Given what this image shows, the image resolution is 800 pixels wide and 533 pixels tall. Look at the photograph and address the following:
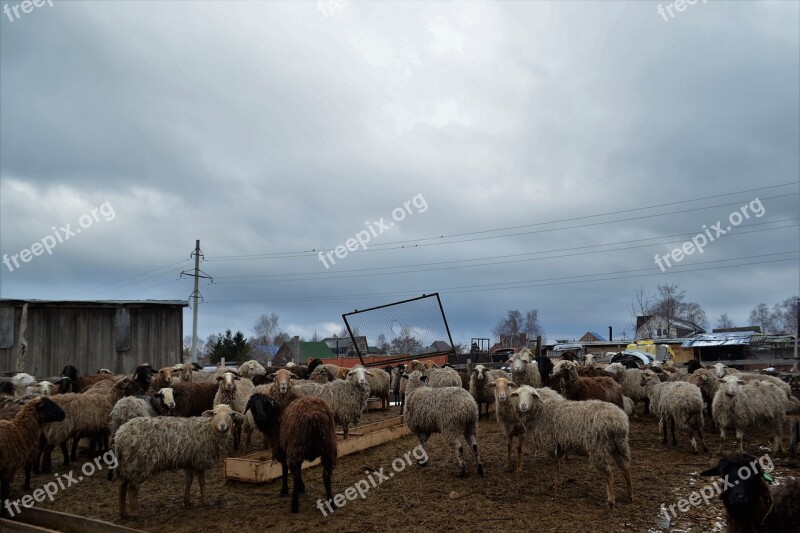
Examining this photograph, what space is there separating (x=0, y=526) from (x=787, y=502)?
9301 millimetres

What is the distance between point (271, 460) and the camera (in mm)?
9195

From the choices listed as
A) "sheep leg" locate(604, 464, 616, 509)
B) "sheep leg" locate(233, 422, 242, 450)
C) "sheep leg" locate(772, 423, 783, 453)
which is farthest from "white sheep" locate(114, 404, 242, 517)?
"sheep leg" locate(772, 423, 783, 453)

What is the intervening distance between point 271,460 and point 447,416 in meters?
3.25

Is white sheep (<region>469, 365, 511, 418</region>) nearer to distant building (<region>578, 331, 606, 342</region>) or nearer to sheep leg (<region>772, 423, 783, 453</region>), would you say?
sheep leg (<region>772, 423, 783, 453</region>)

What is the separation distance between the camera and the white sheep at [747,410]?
10359 mm

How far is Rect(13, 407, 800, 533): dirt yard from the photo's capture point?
272 inches

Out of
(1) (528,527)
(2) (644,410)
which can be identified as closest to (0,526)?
(1) (528,527)

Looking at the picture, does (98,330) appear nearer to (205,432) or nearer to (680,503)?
(205,432)

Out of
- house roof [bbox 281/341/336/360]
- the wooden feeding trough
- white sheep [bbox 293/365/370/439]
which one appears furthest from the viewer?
house roof [bbox 281/341/336/360]

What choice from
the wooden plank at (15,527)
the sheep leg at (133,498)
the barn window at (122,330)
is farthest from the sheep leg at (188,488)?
the barn window at (122,330)

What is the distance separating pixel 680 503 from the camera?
7.39 meters

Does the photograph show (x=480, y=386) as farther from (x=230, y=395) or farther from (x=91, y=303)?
(x=91, y=303)

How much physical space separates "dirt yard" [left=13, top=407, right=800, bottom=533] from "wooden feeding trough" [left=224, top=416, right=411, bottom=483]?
169 mm

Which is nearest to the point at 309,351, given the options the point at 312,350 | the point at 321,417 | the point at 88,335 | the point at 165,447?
the point at 312,350
